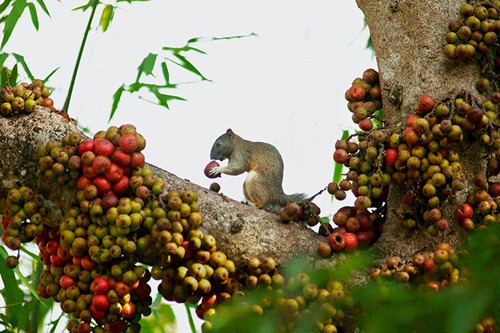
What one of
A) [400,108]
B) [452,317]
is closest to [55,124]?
[400,108]

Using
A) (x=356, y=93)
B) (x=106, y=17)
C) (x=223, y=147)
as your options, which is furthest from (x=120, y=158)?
(x=223, y=147)

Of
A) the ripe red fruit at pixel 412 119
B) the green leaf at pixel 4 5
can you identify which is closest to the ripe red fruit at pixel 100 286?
the ripe red fruit at pixel 412 119

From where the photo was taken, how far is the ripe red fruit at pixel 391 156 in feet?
10.2

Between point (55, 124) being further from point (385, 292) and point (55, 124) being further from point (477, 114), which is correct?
point (385, 292)

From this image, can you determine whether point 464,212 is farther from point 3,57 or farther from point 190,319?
point 3,57

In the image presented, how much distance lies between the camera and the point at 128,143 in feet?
9.81

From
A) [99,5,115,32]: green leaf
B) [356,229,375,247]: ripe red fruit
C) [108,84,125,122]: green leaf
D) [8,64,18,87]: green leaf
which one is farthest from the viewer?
[99,5,115,32]: green leaf

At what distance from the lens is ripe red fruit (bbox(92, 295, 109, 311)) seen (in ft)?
9.61

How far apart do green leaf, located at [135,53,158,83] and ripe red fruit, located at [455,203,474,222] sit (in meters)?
2.43

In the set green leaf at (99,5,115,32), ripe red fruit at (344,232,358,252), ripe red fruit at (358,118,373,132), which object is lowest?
ripe red fruit at (344,232,358,252)

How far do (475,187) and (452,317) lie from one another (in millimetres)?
1705

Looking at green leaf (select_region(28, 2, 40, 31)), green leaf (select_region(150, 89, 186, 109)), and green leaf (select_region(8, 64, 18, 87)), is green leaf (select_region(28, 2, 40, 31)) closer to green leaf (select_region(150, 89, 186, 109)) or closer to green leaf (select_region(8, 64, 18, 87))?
green leaf (select_region(8, 64, 18, 87))

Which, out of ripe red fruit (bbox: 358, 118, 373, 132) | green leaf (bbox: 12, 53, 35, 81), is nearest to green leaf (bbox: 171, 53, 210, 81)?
green leaf (bbox: 12, 53, 35, 81)

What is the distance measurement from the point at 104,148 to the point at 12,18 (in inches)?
71.1
